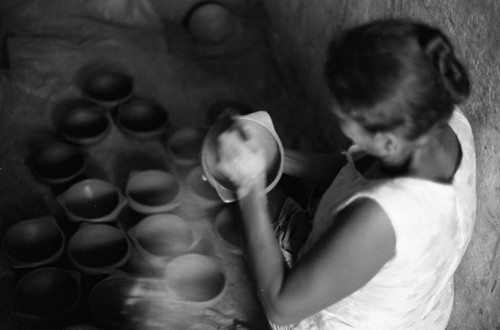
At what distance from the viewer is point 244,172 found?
4.69ft

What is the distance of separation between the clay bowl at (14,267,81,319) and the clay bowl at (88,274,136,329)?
0.07m

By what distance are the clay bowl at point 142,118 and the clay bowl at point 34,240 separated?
58 cm

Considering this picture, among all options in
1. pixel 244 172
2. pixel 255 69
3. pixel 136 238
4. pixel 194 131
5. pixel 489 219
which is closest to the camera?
pixel 244 172

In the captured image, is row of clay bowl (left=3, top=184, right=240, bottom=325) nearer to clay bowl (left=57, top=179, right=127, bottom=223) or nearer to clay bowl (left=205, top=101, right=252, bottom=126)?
clay bowl (left=57, top=179, right=127, bottom=223)

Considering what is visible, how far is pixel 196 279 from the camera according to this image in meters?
2.18

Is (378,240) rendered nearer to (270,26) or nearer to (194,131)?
(194,131)

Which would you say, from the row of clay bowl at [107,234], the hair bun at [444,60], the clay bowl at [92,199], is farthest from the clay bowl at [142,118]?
the hair bun at [444,60]

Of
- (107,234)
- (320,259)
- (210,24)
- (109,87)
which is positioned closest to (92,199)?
(107,234)

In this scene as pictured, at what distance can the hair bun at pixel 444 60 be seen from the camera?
1.16 m

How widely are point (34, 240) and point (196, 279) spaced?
627mm

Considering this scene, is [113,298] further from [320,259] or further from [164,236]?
[320,259]

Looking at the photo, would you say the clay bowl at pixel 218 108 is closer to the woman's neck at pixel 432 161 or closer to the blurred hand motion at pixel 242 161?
the blurred hand motion at pixel 242 161

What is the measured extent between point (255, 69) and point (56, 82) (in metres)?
1.00

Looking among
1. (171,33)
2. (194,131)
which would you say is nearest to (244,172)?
(194,131)
